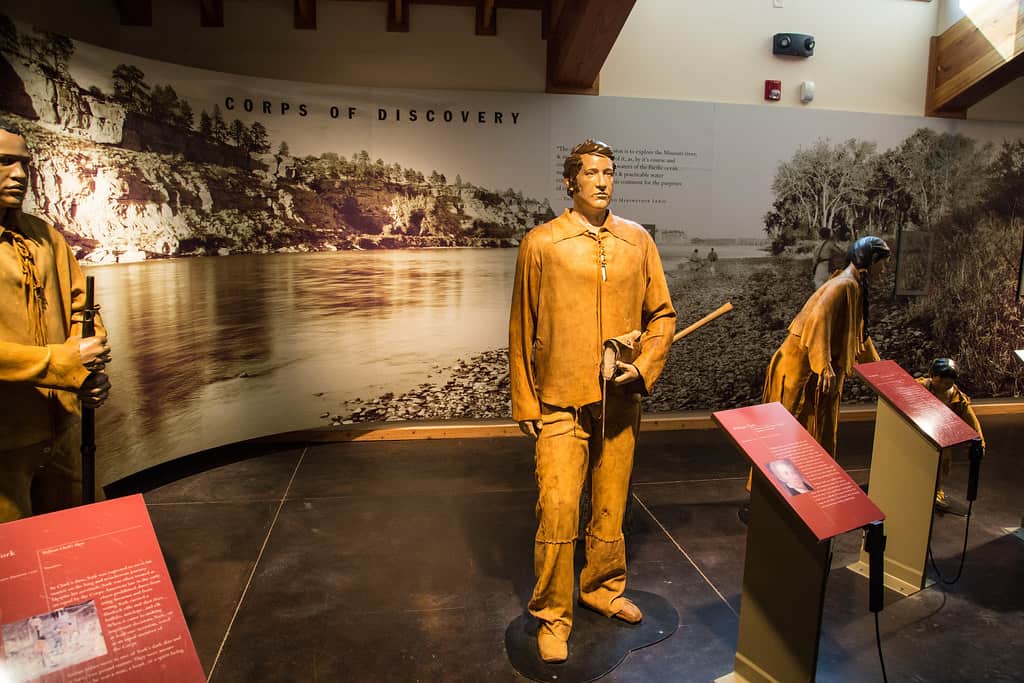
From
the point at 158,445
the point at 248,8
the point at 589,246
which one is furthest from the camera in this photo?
the point at 248,8

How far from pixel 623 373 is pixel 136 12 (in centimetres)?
489

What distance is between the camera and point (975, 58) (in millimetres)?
5762

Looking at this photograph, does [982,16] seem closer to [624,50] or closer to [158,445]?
[624,50]

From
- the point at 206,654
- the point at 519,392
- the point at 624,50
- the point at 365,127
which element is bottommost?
the point at 206,654

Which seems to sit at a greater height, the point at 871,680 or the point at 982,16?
the point at 982,16

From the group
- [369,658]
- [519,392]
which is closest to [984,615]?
[519,392]

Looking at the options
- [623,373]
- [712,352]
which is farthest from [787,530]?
[712,352]

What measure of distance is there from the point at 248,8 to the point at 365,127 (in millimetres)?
1266

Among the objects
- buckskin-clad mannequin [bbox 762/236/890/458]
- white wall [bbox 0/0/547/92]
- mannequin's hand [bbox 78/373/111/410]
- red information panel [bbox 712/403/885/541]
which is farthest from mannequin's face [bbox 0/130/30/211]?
buckskin-clad mannequin [bbox 762/236/890/458]

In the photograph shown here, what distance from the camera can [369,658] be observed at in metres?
2.79

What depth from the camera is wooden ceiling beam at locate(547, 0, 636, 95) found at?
488 centimetres

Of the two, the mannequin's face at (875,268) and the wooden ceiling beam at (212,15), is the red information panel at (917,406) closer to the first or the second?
the mannequin's face at (875,268)

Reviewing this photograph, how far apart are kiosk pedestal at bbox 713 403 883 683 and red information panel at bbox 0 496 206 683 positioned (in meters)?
1.74

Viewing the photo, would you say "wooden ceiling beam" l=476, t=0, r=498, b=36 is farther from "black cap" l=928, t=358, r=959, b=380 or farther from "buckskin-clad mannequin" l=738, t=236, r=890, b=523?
"black cap" l=928, t=358, r=959, b=380
